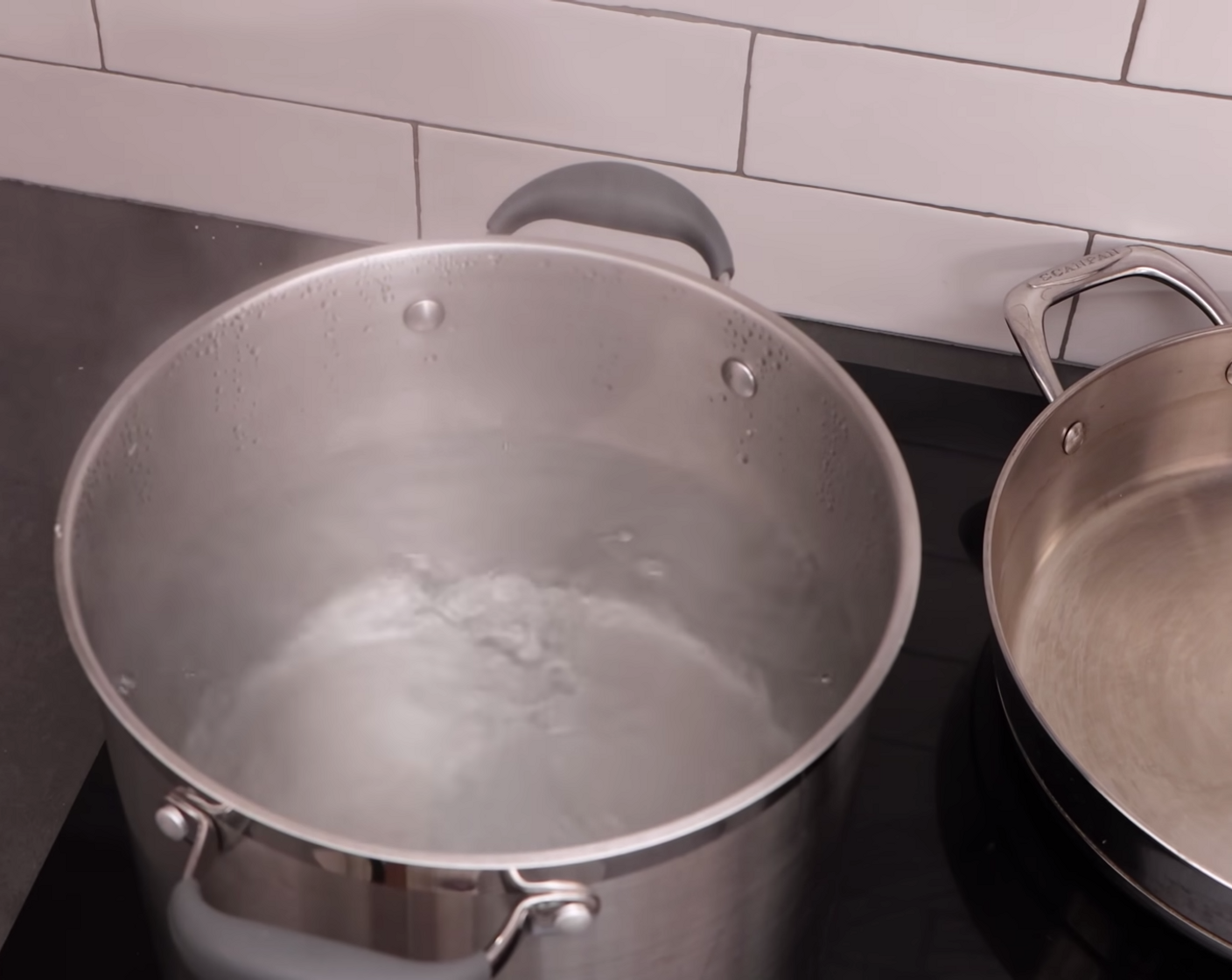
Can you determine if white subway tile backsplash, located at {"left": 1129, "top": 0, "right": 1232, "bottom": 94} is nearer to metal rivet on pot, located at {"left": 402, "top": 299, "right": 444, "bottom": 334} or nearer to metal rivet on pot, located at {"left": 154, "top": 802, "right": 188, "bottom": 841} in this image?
metal rivet on pot, located at {"left": 402, "top": 299, "right": 444, "bottom": 334}

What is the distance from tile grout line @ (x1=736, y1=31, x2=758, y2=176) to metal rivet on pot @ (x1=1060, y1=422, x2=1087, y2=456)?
0.23 metres

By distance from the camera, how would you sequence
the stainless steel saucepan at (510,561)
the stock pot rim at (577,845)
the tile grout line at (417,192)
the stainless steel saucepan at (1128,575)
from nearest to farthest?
the stock pot rim at (577,845) → the stainless steel saucepan at (510,561) → the stainless steel saucepan at (1128,575) → the tile grout line at (417,192)

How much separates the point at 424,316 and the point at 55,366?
29 cm

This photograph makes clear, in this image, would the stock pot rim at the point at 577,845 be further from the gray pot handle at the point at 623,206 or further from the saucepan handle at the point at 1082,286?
the saucepan handle at the point at 1082,286

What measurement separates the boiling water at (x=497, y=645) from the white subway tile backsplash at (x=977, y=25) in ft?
0.80

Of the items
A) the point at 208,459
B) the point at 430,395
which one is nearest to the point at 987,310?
the point at 430,395

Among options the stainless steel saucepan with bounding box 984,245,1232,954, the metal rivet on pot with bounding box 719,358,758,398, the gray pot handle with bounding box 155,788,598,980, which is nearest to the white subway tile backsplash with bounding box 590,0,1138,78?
the stainless steel saucepan with bounding box 984,245,1232,954

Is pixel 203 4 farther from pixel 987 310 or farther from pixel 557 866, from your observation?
pixel 557 866

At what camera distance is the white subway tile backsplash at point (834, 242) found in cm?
79

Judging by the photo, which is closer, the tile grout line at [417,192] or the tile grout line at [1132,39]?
the tile grout line at [1132,39]

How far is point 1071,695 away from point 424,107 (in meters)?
0.48

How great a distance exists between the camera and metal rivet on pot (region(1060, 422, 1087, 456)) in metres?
0.71

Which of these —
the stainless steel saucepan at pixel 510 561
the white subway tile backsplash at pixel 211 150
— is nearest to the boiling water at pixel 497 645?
the stainless steel saucepan at pixel 510 561

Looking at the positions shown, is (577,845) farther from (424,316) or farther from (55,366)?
(55,366)
